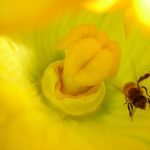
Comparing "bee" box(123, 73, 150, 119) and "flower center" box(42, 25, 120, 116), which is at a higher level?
"flower center" box(42, 25, 120, 116)

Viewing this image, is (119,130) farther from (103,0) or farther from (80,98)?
(103,0)

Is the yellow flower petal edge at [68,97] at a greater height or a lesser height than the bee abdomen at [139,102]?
greater

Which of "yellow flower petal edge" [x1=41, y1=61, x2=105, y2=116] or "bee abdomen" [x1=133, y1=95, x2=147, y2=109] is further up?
"yellow flower petal edge" [x1=41, y1=61, x2=105, y2=116]

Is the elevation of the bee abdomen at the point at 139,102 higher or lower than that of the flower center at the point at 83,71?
lower

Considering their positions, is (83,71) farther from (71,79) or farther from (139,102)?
(139,102)

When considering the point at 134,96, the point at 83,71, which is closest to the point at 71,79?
the point at 83,71
